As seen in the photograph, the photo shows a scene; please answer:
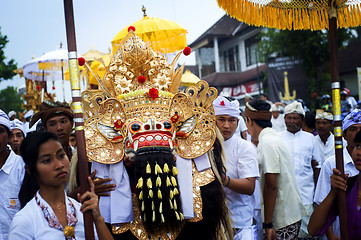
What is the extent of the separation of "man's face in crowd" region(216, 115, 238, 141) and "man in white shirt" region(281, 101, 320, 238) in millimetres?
1892

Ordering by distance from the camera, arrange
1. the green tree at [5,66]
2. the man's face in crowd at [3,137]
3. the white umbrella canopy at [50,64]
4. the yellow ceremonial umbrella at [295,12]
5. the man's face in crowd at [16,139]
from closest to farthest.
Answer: the yellow ceremonial umbrella at [295,12] < the man's face in crowd at [3,137] < the man's face in crowd at [16,139] < the white umbrella canopy at [50,64] < the green tree at [5,66]

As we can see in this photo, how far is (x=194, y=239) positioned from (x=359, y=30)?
32.8 m

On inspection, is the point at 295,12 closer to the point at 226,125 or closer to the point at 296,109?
the point at 226,125

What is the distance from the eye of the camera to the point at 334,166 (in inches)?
136

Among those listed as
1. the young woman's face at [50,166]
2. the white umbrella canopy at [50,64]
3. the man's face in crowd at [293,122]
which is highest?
the white umbrella canopy at [50,64]

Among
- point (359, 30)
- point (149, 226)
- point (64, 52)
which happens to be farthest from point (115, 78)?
point (359, 30)

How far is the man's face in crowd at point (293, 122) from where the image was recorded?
19.6 ft

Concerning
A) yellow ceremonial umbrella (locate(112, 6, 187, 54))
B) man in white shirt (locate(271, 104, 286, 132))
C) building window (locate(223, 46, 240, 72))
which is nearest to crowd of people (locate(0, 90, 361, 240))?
yellow ceremonial umbrella (locate(112, 6, 187, 54))

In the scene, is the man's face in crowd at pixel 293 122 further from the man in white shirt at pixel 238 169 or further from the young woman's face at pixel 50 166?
the young woman's face at pixel 50 166

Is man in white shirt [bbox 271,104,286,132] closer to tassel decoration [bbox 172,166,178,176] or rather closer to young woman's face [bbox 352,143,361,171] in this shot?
young woman's face [bbox 352,143,361,171]

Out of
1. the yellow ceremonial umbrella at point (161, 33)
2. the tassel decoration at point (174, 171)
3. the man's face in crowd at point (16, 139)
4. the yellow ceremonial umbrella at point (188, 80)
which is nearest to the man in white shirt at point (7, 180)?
the tassel decoration at point (174, 171)

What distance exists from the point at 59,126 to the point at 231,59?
2668cm

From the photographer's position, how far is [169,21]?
20.7 feet

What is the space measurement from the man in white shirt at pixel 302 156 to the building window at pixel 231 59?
23.2m
